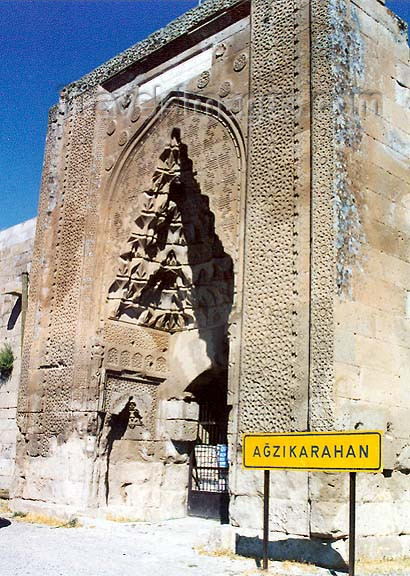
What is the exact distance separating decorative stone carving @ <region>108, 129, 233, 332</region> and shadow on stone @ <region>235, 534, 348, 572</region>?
3511mm

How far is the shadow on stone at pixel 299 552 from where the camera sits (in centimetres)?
568

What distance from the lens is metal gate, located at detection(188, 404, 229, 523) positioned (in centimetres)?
902

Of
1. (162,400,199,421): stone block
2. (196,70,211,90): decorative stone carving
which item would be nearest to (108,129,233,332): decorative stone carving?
(196,70,211,90): decorative stone carving

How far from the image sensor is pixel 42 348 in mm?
9477

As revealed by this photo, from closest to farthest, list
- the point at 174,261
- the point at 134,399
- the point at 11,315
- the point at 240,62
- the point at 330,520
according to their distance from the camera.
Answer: the point at 330,520 < the point at 240,62 < the point at 134,399 < the point at 174,261 < the point at 11,315

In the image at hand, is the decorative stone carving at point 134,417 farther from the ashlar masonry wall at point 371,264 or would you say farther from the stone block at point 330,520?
the stone block at point 330,520

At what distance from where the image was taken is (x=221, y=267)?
9258 millimetres

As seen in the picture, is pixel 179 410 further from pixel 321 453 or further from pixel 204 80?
pixel 321 453

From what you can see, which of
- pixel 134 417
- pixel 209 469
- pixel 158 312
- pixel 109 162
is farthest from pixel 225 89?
pixel 209 469

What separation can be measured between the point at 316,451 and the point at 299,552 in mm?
1315

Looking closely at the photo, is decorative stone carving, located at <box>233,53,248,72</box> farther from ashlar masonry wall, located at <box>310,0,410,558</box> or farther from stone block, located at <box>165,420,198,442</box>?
stone block, located at <box>165,420,198,442</box>

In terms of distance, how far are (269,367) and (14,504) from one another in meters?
4.47

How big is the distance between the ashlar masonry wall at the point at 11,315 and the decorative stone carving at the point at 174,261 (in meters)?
2.90

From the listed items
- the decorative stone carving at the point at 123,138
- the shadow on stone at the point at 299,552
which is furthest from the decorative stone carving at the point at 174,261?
the shadow on stone at the point at 299,552
